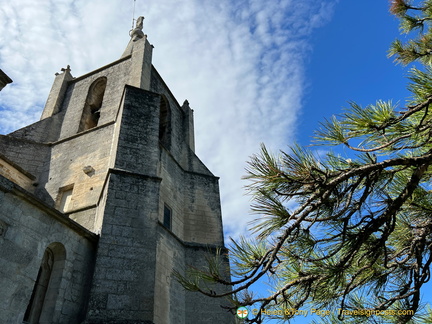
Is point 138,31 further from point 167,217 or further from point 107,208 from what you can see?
point 107,208

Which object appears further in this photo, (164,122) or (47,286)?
(164,122)

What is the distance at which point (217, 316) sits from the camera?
7789 millimetres

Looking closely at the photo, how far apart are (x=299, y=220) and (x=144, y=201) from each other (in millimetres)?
4701

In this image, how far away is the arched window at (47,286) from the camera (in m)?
5.19

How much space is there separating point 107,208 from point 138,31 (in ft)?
36.8

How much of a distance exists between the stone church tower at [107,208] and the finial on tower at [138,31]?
2227mm

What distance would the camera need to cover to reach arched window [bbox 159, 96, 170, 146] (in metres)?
11.3

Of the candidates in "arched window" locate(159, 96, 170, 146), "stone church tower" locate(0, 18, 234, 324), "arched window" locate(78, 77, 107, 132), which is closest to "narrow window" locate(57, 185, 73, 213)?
"stone church tower" locate(0, 18, 234, 324)

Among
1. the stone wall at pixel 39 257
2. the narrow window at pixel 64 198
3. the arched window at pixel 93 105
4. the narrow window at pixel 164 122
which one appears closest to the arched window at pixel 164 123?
the narrow window at pixel 164 122

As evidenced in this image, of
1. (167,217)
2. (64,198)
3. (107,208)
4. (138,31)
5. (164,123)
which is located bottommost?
(107,208)

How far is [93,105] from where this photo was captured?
1187cm

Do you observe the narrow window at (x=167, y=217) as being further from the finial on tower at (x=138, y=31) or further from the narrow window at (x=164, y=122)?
the finial on tower at (x=138, y=31)

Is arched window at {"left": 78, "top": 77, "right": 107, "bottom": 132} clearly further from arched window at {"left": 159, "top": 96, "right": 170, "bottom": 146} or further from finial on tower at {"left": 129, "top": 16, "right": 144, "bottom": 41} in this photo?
finial on tower at {"left": 129, "top": 16, "right": 144, "bottom": 41}

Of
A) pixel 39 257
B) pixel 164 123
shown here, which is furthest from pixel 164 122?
pixel 39 257
